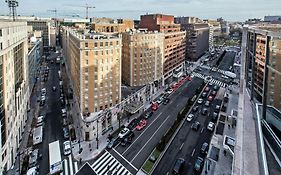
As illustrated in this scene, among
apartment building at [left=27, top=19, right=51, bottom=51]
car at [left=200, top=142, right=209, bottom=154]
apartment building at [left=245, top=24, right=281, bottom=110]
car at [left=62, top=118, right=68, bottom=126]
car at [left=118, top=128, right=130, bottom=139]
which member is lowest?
car at [left=200, top=142, right=209, bottom=154]

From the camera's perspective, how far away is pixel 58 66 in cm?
13588

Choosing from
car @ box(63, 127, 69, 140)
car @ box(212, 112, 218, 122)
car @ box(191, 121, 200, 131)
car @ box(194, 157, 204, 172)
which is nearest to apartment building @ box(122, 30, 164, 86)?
car @ box(191, 121, 200, 131)

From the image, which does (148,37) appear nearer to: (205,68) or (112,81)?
(112,81)

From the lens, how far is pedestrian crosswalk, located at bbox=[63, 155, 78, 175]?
47.7 m

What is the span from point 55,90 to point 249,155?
267 feet

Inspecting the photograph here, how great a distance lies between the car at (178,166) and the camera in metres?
45.7

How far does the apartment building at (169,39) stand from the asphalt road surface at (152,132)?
19.3m

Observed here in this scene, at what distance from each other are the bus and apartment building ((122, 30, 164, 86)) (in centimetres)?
3484

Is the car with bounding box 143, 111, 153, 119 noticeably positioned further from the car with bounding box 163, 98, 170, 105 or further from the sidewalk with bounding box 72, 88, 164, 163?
the sidewalk with bounding box 72, 88, 164, 163

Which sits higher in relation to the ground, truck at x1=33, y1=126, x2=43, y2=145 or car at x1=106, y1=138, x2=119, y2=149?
truck at x1=33, y1=126, x2=43, y2=145

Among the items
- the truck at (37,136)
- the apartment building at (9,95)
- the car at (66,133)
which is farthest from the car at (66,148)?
the apartment building at (9,95)

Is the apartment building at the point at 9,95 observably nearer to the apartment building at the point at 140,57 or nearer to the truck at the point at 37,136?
the truck at the point at 37,136

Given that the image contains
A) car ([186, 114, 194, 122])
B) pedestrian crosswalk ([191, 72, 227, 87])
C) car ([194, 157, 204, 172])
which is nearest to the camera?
car ([194, 157, 204, 172])

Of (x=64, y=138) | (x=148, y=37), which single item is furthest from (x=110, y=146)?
(x=148, y=37)
